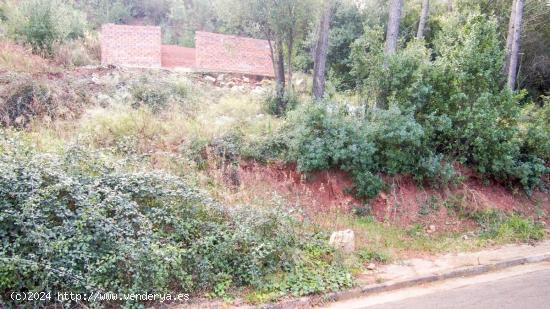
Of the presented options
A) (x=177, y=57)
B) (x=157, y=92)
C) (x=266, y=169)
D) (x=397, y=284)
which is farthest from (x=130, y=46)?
(x=397, y=284)

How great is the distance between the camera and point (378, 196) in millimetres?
8016

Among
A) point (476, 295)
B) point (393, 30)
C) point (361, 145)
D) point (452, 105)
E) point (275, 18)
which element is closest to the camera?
point (476, 295)

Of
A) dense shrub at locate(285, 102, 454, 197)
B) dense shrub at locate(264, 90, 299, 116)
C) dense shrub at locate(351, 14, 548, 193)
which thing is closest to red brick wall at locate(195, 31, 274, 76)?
dense shrub at locate(264, 90, 299, 116)

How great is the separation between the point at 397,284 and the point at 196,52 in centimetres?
1539

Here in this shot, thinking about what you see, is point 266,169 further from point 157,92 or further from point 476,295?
point 157,92

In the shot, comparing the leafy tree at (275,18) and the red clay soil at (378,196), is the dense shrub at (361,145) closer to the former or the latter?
the red clay soil at (378,196)

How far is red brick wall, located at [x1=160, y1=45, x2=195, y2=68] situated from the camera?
19266mm

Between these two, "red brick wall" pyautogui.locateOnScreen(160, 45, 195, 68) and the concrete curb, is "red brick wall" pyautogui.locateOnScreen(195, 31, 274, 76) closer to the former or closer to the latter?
"red brick wall" pyautogui.locateOnScreen(160, 45, 195, 68)

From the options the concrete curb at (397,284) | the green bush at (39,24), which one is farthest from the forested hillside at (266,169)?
the green bush at (39,24)

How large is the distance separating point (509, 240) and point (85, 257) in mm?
6998

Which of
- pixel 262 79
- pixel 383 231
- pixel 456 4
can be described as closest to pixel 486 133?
pixel 383 231

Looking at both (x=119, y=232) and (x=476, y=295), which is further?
(x=476, y=295)

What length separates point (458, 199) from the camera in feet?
27.7

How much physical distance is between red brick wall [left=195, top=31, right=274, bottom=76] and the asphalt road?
14332 mm
